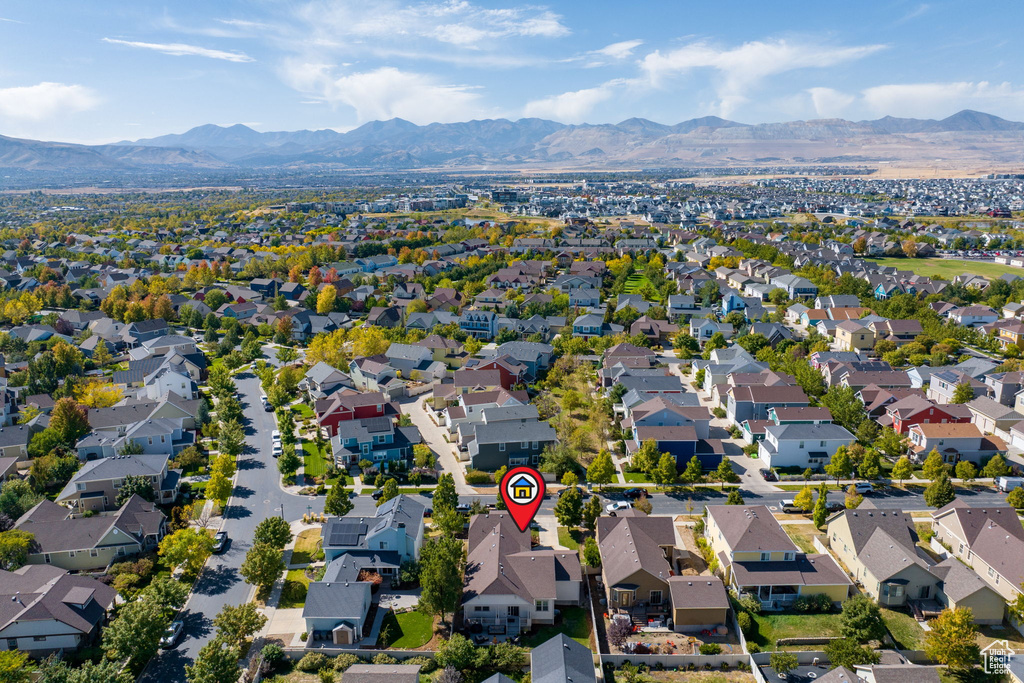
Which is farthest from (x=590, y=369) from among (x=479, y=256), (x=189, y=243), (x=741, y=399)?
(x=189, y=243)

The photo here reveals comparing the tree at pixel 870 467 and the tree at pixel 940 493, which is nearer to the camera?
the tree at pixel 940 493

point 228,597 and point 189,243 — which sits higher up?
point 189,243

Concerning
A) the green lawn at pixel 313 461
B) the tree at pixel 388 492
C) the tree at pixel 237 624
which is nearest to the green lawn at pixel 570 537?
the tree at pixel 388 492

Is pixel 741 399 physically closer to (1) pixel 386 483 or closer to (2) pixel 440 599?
(1) pixel 386 483

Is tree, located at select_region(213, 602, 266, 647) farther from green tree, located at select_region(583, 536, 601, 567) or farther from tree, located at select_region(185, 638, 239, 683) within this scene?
green tree, located at select_region(583, 536, 601, 567)

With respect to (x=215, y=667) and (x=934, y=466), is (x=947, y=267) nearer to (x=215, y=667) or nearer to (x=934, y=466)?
(x=934, y=466)

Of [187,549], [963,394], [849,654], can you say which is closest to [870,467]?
[963,394]

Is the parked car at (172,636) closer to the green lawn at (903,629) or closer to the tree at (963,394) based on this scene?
the green lawn at (903,629)
